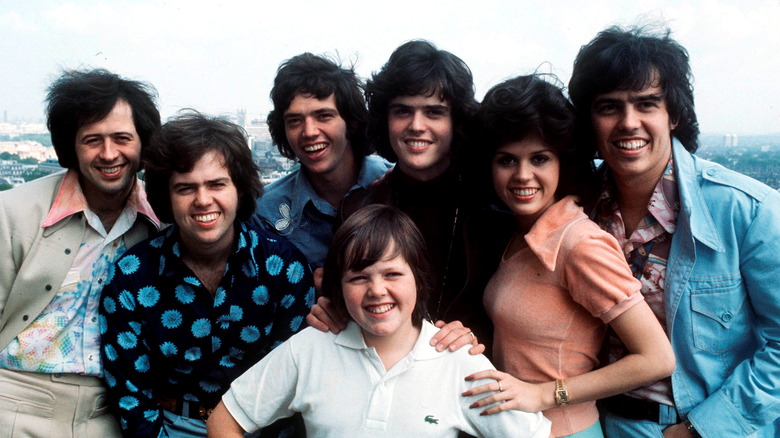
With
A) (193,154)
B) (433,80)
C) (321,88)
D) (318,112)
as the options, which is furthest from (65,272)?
(433,80)

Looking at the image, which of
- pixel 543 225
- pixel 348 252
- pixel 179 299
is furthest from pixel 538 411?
pixel 179 299

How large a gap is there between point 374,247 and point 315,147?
1.52m

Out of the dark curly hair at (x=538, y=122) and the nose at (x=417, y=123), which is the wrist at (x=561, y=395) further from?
the nose at (x=417, y=123)

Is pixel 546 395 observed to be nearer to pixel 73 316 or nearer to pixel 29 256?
pixel 73 316

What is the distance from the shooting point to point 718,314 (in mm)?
2541

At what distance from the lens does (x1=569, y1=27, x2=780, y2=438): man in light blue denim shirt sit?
2465 mm

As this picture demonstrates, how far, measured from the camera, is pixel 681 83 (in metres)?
2.64

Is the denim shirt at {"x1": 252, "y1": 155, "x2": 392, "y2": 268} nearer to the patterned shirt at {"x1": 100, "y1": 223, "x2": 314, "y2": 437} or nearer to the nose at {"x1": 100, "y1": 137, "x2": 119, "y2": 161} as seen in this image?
the patterned shirt at {"x1": 100, "y1": 223, "x2": 314, "y2": 437}

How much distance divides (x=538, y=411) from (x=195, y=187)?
1906mm

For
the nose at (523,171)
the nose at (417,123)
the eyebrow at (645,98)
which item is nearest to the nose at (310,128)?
the nose at (417,123)

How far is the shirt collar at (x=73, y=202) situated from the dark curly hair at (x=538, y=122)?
2.01 m

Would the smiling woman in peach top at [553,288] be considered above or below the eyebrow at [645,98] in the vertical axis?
below

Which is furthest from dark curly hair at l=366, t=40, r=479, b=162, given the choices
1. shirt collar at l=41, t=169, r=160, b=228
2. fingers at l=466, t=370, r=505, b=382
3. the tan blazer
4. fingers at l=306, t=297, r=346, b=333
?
the tan blazer

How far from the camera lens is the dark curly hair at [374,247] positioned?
2363 millimetres
